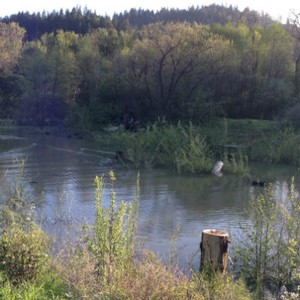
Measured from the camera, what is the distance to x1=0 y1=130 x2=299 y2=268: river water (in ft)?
33.6

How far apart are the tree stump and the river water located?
3.76 feet

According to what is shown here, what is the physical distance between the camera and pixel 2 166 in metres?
20.6

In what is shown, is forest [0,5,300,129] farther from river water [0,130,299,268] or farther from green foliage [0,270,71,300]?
green foliage [0,270,71,300]

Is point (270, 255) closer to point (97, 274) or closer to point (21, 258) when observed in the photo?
point (97, 274)

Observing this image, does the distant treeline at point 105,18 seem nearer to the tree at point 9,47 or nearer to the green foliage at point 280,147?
the tree at point 9,47

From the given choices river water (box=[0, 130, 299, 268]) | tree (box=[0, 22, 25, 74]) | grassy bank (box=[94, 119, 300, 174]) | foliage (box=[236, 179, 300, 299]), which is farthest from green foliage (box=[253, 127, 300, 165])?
tree (box=[0, 22, 25, 74])

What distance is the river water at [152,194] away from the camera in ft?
33.6

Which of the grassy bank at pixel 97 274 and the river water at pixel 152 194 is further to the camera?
the river water at pixel 152 194

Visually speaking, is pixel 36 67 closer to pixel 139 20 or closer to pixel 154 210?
pixel 154 210

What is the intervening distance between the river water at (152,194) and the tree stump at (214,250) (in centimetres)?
115

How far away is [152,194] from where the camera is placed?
50.1 ft

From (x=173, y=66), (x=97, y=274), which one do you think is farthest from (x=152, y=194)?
(x=173, y=66)

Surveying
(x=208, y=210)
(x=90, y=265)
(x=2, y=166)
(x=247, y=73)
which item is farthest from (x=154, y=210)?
(x=247, y=73)

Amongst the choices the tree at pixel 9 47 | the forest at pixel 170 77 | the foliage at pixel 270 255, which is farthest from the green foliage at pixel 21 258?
the tree at pixel 9 47
